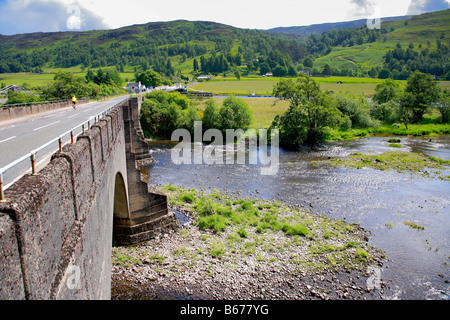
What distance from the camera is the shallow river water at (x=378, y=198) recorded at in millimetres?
16766

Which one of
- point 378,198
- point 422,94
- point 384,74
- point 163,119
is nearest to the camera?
point 378,198

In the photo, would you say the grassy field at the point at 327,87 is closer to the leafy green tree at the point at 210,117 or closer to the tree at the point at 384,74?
the tree at the point at 384,74

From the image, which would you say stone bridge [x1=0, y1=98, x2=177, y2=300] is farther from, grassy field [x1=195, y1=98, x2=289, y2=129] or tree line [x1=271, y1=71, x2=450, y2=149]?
grassy field [x1=195, y1=98, x2=289, y2=129]

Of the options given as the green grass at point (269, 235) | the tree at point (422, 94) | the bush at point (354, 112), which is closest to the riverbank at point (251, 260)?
the green grass at point (269, 235)

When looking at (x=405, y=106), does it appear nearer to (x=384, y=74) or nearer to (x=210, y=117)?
(x=210, y=117)

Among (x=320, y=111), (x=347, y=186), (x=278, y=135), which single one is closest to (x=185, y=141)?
(x=278, y=135)

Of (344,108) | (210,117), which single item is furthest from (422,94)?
(210,117)

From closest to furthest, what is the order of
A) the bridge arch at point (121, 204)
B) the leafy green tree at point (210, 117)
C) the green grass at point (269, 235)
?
the green grass at point (269, 235) → the bridge arch at point (121, 204) → the leafy green tree at point (210, 117)

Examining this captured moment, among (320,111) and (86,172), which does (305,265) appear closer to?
(86,172)

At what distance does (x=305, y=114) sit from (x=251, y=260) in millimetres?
38758

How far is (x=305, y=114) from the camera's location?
52281 millimetres

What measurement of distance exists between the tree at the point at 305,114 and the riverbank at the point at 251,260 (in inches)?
1116

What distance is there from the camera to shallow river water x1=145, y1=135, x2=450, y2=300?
16766mm

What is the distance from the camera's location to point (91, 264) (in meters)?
5.77
